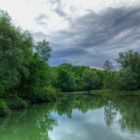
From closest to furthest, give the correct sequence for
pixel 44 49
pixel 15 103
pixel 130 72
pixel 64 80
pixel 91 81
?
1. pixel 15 103
2. pixel 44 49
3. pixel 130 72
4. pixel 64 80
5. pixel 91 81

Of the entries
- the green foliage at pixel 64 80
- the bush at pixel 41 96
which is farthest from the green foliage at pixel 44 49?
the green foliage at pixel 64 80

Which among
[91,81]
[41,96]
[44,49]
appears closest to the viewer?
[41,96]

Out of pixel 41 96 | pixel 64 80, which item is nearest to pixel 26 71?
pixel 41 96

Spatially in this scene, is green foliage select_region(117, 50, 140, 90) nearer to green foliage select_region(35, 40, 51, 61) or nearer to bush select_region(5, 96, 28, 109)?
green foliage select_region(35, 40, 51, 61)

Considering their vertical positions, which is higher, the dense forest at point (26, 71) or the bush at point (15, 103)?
the dense forest at point (26, 71)

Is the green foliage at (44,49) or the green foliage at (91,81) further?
the green foliage at (91,81)

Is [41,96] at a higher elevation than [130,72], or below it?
below

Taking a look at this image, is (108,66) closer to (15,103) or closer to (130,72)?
(130,72)

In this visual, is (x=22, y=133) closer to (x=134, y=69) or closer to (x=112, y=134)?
(x=112, y=134)

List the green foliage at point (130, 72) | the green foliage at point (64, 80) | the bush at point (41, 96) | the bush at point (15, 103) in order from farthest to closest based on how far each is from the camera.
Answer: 1. the green foliage at point (64, 80)
2. the green foliage at point (130, 72)
3. the bush at point (41, 96)
4. the bush at point (15, 103)

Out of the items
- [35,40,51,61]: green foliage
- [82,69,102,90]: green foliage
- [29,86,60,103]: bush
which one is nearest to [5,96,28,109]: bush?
[29,86,60,103]: bush

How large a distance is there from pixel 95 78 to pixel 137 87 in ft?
94.8

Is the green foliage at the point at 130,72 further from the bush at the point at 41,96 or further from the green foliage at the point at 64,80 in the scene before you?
the bush at the point at 41,96

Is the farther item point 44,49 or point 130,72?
point 130,72
